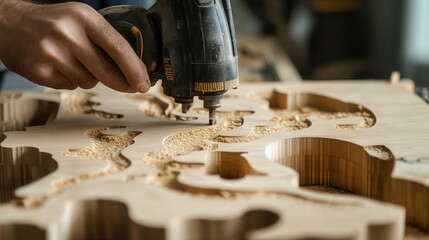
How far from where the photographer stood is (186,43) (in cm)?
168

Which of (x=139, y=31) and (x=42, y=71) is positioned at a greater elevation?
(x=139, y=31)

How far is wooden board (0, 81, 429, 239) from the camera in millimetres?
1171

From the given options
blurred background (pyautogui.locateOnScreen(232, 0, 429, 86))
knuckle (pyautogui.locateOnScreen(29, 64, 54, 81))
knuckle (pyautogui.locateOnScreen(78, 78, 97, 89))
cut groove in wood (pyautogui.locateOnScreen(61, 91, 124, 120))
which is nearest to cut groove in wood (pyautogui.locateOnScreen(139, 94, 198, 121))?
cut groove in wood (pyautogui.locateOnScreen(61, 91, 124, 120))

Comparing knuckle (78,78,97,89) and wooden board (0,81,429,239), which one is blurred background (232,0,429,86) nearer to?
wooden board (0,81,429,239)

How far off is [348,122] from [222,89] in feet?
1.24

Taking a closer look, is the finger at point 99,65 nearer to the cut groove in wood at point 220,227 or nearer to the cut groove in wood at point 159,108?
the cut groove in wood at point 159,108

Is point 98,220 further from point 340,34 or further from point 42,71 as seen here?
point 340,34

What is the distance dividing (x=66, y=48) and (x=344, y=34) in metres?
4.20

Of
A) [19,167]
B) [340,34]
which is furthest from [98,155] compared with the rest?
[340,34]

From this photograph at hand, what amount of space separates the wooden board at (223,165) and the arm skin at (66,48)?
14cm

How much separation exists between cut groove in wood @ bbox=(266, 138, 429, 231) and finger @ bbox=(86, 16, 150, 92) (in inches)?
15.9

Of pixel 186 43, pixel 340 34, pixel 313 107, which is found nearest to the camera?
pixel 186 43

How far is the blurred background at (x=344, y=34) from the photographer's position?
4.96 metres

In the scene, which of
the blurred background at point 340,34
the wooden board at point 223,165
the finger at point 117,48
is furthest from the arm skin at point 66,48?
the blurred background at point 340,34
